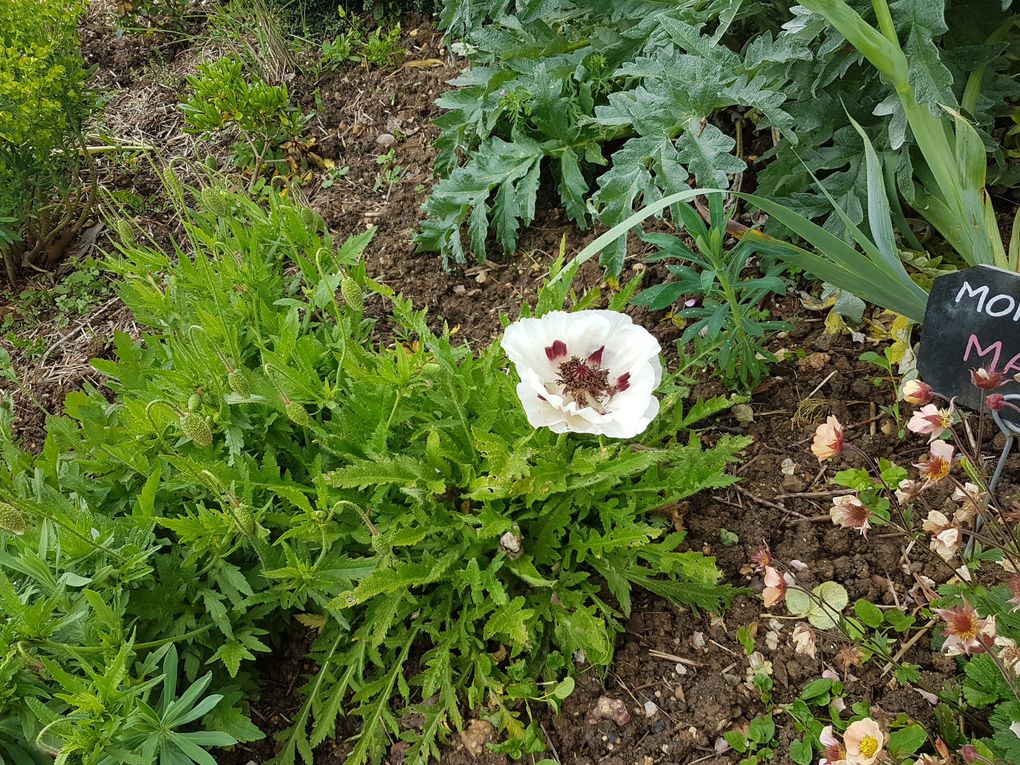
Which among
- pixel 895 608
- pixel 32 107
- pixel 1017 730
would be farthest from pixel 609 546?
pixel 32 107

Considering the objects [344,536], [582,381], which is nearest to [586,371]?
[582,381]

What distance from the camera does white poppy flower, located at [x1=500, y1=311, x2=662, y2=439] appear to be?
1250mm

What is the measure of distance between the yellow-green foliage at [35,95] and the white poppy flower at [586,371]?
2.01m

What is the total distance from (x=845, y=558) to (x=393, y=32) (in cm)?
247

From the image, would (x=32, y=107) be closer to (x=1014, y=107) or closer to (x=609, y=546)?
(x=609, y=546)

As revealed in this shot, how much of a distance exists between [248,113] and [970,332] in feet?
7.64

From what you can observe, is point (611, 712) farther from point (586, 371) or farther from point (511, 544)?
point (586, 371)

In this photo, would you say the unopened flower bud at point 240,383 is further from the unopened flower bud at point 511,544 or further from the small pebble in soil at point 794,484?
the small pebble in soil at point 794,484

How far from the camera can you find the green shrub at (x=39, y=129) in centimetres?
247

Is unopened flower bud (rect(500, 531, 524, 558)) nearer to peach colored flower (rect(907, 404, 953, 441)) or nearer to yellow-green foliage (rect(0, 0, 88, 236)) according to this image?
peach colored flower (rect(907, 404, 953, 441))

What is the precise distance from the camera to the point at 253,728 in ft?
4.73

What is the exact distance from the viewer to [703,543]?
169 centimetres

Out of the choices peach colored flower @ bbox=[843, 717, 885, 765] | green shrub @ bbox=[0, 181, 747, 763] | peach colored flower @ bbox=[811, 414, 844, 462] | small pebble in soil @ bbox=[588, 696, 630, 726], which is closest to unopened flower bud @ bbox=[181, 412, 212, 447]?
green shrub @ bbox=[0, 181, 747, 763]

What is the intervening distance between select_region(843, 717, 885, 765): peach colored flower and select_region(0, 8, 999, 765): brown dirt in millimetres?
393
